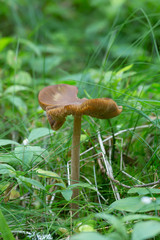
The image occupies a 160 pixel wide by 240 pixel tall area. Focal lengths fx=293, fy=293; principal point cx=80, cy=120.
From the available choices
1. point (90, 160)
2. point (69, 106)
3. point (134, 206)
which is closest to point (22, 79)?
point (90, 160)

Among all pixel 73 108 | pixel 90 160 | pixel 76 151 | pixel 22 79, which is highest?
pixel 73 108

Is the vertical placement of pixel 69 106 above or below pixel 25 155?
above

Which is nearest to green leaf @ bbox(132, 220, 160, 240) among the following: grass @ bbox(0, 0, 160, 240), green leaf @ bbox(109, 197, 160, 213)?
grass @ bbox(0, 0, 160, 240)

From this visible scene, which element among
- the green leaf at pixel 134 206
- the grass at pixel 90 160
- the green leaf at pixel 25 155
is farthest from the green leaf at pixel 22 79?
the green leaf at pixel 134 206

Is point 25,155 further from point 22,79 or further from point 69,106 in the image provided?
point 22,79

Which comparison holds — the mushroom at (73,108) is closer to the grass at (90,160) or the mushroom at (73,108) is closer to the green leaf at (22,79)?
the grass at (90,160)

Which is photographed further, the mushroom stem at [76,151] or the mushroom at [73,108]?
the mushroom stem at [76,151]

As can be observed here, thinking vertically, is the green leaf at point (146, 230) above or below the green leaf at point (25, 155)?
above

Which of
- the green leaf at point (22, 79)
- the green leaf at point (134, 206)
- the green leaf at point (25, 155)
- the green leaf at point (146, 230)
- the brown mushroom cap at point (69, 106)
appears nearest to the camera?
the green leaf at point (146, 230)
